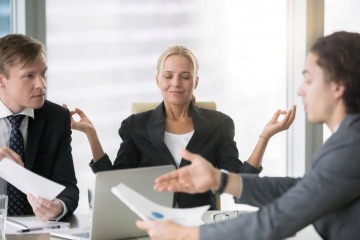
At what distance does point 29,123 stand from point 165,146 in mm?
711

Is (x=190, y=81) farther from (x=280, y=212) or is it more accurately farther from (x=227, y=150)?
(x=280, y=212)

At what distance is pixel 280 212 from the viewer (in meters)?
1.99

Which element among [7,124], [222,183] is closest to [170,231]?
[222,183]

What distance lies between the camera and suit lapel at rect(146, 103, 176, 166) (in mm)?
3602

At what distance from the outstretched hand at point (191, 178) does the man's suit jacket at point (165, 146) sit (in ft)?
4.64

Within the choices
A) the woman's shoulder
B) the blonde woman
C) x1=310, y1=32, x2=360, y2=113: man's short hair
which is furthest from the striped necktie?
x1=310, y1=32, x2=360, y2=113: man's short hair

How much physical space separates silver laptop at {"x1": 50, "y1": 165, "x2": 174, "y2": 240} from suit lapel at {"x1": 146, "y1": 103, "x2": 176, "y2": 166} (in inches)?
38.4

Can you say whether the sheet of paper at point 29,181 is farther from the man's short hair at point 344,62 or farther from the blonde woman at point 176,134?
the man's short hair at point 344,62

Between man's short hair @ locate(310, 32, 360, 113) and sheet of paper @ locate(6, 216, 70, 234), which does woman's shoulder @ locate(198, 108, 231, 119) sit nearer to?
sheet of paper @ locate(6, 216, 70, 234)

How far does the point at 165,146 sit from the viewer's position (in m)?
3.61

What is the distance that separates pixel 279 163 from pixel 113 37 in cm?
173

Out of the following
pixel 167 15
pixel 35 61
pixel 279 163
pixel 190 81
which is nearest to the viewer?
pixel 35 61

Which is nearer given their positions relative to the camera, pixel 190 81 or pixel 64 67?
pixel 190 81

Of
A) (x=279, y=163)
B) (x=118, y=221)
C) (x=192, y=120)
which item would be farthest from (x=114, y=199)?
(x=279, y=163)
